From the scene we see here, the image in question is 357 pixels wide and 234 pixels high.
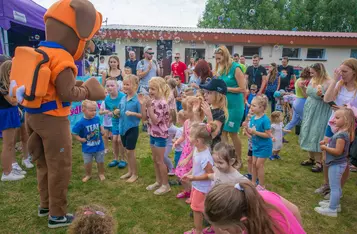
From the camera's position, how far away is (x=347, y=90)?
352 cm

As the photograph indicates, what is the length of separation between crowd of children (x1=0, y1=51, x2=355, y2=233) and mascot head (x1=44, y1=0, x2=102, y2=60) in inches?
30.0

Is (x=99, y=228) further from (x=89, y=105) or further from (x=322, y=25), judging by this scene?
(x=322, y=25)

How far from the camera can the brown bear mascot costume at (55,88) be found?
2404 millimetres

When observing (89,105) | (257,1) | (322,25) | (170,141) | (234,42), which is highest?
(257,1)

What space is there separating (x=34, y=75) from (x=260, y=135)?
2.64 metres

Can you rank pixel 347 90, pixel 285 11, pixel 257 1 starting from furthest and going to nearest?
pixel 257 1 → pixel 285 11 → pixel 347 90

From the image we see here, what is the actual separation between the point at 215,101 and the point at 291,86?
821 cm

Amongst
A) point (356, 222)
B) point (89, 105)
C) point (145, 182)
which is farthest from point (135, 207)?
point (356, 222)

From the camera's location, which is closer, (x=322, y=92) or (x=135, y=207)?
(x=135, y=207)

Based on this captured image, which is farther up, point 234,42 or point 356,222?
point 234,42

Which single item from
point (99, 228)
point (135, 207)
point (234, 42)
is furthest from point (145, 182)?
point (234, 42)

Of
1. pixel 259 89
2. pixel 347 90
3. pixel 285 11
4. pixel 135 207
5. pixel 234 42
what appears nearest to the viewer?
pixel 135 207

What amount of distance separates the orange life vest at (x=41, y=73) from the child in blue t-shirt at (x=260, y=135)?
7.52 feet

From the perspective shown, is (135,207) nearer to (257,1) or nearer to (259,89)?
(259,89)
